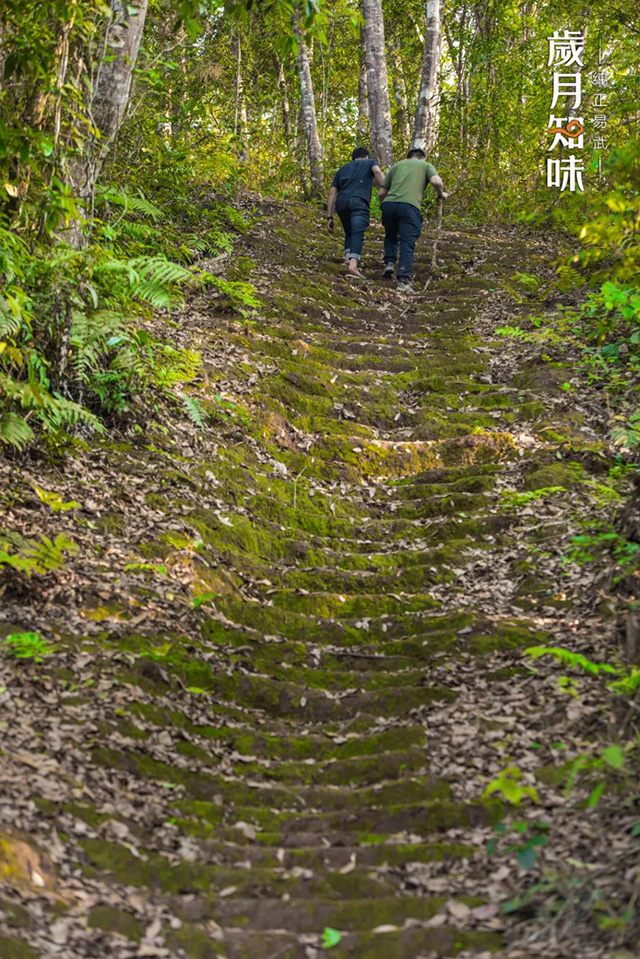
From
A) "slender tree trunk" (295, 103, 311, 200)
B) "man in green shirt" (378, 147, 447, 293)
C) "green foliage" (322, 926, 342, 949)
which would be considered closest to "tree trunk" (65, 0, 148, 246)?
"man in green shirt" (378, 147, 447, 293)

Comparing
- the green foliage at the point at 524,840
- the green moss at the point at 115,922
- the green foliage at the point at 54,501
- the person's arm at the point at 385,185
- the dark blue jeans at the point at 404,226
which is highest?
the person's arm at the point at 385,185

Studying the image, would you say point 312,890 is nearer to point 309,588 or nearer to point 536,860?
point 536,860

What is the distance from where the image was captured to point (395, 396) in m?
8.33

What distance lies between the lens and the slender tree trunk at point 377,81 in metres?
13.9

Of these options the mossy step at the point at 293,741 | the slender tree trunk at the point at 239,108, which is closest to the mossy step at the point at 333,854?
the mossy step at the point at 293,741

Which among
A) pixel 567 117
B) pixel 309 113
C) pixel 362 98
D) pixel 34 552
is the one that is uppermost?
pixel 362 98

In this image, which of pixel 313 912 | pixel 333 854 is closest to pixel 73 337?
pixel 333 854

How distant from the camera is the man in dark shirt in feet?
36.3

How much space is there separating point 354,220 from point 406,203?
74 centimetres

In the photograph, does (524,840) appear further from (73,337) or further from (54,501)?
(73,337)

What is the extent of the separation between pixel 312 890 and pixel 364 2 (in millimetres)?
14224

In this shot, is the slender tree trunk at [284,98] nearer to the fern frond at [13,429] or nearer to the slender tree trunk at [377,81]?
the slender tree trunk at [377,81]

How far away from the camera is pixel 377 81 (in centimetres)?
1404

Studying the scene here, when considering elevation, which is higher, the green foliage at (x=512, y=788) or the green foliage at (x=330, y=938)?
the green foliage at (x=512, y=788)
